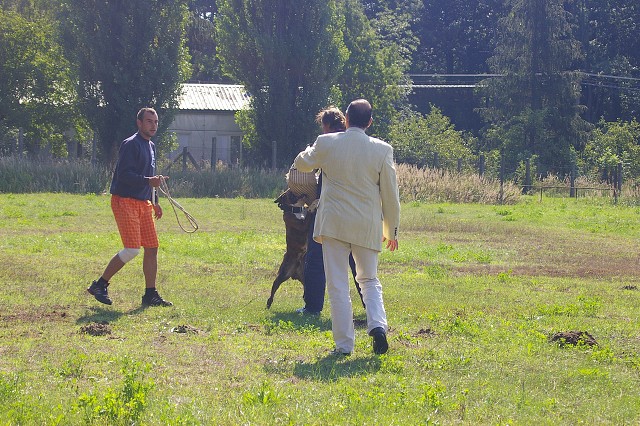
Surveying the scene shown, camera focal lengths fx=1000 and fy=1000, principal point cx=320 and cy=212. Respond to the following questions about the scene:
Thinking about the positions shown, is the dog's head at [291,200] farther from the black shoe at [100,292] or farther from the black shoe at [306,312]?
the black shoe at [100,292]

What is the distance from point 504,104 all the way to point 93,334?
5084 cm

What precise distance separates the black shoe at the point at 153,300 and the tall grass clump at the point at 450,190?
23776 mm

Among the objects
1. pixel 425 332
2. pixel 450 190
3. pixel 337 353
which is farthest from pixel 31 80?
pixel 337 353

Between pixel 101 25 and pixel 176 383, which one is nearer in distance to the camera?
pixel 176 383

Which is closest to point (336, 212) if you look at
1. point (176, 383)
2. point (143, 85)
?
point (176, 383)

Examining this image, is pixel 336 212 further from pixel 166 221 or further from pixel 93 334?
pixel 166 221

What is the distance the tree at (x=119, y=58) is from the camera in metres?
35.9

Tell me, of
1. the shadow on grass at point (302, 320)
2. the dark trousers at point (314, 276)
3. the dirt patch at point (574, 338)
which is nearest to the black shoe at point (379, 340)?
the shadow on grass at point (302, 320)

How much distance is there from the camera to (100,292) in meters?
9.90

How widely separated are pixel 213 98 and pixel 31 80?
1334 cm

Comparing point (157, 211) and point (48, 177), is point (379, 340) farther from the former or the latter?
point (48, 177)

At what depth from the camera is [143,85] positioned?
3641 cm

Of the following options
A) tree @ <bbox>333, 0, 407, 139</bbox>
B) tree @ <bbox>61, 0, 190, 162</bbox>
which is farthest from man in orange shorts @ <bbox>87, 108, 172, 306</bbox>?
tree @ <bbox>333, 0, 407, 139</bbox>

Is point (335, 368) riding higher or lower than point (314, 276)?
lower
